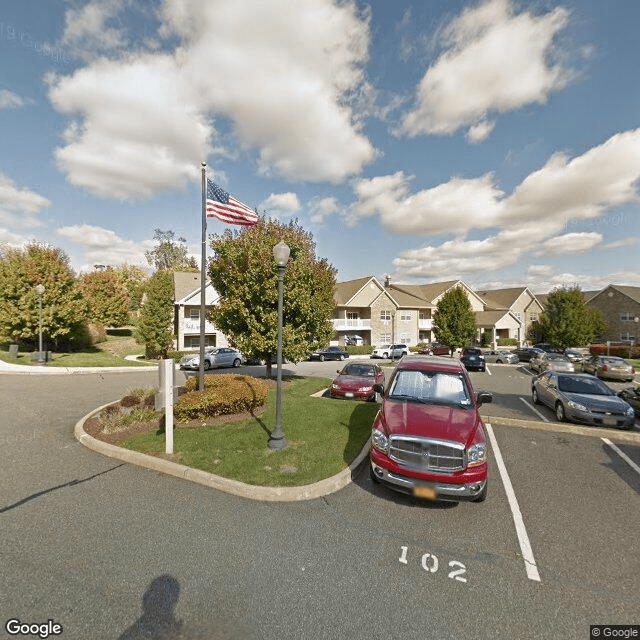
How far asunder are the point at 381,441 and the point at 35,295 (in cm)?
2869

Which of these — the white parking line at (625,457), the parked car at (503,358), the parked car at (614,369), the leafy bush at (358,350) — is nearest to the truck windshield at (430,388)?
the white parking line at (625,457)

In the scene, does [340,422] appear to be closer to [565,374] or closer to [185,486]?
[185,486]

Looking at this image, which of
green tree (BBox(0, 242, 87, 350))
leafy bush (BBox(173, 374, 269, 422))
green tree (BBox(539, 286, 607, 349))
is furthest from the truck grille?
green tree (BBox(539, 286, 607, 349))

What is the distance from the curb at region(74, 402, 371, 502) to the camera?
516cm

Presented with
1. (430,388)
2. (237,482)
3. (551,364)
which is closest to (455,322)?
(551,364)

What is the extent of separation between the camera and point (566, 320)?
33.2 meters

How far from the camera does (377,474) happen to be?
5.20 metres

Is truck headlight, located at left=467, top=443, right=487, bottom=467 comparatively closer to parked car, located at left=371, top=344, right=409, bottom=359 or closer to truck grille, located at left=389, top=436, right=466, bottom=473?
truck grille, located at left=389, top=436, right=466, bottom=473

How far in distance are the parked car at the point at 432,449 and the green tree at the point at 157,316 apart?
81.1ft

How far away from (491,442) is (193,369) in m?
20.6

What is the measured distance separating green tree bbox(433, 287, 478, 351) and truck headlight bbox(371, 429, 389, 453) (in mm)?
29368

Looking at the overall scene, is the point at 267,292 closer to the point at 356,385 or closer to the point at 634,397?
the point at 356,385

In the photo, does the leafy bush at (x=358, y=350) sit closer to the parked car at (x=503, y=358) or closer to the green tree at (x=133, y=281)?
the parked car at (x=503, y=358)

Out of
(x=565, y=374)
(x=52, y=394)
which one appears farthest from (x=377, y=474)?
(x=52, y=394)
